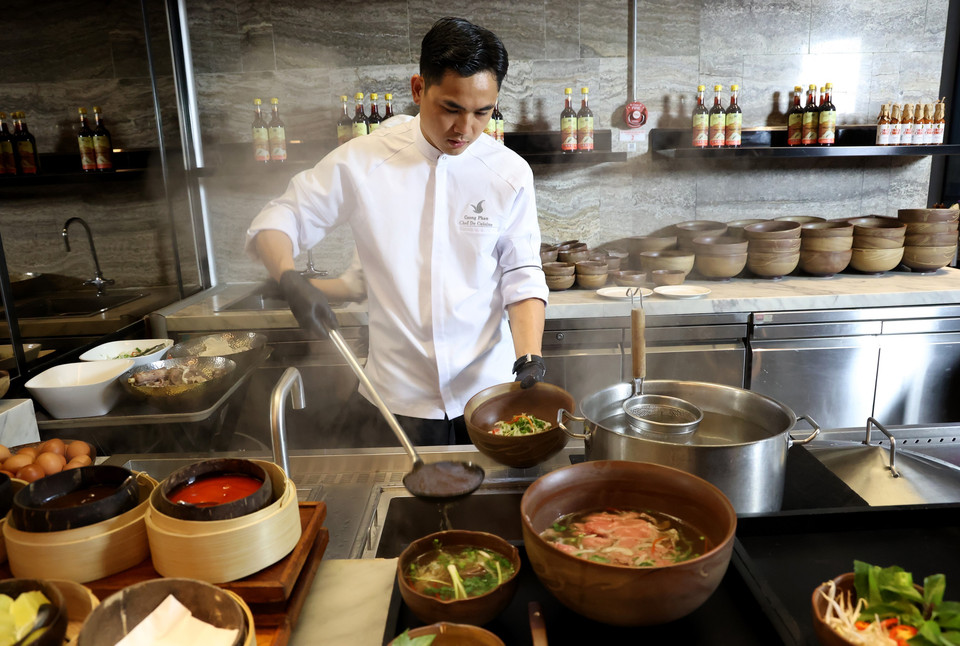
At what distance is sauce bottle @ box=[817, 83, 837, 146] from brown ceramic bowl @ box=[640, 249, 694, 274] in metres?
1.07

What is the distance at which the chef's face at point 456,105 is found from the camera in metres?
1.76

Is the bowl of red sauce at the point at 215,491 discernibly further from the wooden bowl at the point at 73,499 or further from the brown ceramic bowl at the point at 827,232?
the brown ceramic bowl at the point at 827,232

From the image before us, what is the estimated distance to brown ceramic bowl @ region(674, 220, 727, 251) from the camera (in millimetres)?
3924

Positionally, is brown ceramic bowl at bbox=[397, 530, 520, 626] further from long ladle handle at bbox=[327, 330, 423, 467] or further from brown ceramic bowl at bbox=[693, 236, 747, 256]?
brown ceramic bowl at bbox=[693, 236, 747, 256]

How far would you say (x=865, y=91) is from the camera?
13.5ft

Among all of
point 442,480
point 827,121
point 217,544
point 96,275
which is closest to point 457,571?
point 442,480

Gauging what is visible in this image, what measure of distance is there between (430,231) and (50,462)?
1.27 metres

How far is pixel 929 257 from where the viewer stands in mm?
3758

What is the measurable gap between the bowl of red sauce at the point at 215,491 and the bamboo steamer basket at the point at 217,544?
0.04 ft

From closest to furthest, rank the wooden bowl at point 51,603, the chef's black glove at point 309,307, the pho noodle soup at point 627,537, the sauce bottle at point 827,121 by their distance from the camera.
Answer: the wooden bowl at point 51,603 → the pho noodle soup at point 627,537 → the chef's black glove at point 309,307 → the sauce bottle at point 827,121

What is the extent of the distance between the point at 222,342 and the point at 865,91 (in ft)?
13.3

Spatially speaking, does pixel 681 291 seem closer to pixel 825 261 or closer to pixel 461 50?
pixel 825 261

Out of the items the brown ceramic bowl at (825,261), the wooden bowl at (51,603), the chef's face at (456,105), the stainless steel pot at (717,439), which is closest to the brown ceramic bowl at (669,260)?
the brown ceramic bowl at (825,261)

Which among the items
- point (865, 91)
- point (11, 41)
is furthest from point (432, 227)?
point (865, 91)
